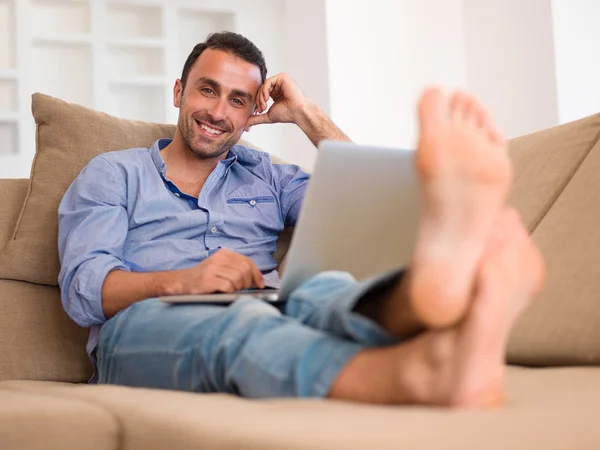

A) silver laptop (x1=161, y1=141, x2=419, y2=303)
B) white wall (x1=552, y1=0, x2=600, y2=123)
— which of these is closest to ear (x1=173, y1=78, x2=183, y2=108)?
silver laptop (x1=161, y1=141, x2=419, y2=303)

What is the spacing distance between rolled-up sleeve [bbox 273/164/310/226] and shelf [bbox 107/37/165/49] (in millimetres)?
2919

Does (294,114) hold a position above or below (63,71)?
below

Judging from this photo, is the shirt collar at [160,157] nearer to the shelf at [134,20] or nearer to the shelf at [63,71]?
the shelf at [63,71]

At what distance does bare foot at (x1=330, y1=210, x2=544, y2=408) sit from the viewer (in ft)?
2.87

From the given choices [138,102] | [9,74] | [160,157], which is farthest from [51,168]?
[138,102]

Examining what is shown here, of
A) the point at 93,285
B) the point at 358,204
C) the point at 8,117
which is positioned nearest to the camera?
the point at 358,204

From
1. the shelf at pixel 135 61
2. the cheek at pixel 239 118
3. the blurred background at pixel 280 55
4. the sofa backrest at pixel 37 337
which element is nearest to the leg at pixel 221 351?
the sofa backrest at pixel 37 337

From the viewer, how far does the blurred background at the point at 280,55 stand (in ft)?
14.9

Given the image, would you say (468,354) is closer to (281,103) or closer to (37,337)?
(37,337)

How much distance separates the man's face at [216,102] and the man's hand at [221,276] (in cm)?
59

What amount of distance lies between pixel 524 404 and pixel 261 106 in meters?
1.41

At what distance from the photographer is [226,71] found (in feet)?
7.13

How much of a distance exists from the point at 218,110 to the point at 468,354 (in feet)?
4.51

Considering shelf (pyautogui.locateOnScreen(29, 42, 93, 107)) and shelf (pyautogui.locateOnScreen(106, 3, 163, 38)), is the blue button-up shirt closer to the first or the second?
shelf (pyautogui.locateOnScreen(29, 42, 93, 107))
